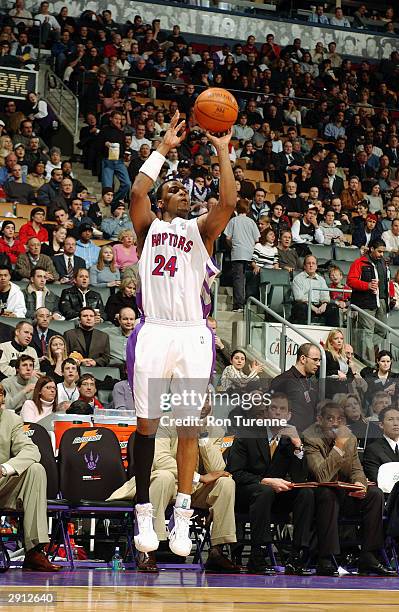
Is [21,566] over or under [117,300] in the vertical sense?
under

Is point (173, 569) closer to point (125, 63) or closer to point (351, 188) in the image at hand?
point (351, 188)

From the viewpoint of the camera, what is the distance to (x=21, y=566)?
A: 8.02 m

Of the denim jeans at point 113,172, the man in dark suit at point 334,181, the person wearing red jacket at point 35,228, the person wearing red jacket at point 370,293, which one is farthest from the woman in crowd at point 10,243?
the man in dark suit at point 334,181

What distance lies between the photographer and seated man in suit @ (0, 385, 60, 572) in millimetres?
7555

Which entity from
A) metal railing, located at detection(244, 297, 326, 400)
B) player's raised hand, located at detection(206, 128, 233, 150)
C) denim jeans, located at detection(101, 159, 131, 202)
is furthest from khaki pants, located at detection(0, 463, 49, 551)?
denim jeans, located at detection(101, 159, 131, 202)

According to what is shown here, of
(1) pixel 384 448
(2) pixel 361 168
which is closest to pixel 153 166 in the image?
(1) pixel 384 448

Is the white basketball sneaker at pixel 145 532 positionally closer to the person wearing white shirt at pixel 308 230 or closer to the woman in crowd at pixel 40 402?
the woman in crowd at pixel 40 402

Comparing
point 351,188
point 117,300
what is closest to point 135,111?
point 351,188

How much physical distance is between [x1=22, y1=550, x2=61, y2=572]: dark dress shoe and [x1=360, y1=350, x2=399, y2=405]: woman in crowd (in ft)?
18.9

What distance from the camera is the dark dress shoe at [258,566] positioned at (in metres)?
8.16

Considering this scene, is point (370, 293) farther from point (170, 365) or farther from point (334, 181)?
point (170, 365)

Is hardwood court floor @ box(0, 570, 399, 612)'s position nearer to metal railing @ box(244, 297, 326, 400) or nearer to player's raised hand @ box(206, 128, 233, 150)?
player's raised hand @ box(206, 128, 233, 150)

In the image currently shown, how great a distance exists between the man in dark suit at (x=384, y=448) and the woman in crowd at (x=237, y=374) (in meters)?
2.17

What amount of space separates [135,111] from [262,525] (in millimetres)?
12111
